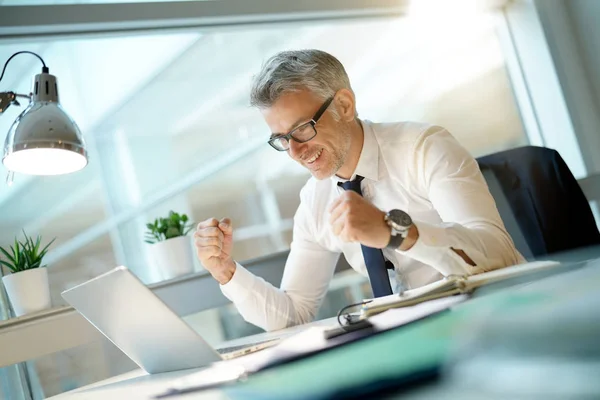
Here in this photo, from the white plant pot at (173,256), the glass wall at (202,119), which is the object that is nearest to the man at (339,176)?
the white plant pot at (173,256)

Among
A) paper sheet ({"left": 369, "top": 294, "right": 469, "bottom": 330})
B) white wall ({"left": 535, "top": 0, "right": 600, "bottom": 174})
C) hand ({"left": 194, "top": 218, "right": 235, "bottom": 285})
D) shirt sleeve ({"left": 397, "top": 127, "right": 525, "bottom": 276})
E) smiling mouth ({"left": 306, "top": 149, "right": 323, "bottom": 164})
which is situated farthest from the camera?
white wall ({"left": 535, "top": 0, "right": 600, "bottom": 174})

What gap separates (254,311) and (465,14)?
199cm

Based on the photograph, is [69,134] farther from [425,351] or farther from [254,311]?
[425,351]

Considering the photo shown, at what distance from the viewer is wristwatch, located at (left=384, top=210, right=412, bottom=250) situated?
1.19 m

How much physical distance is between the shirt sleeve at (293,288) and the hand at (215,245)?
0.17ft

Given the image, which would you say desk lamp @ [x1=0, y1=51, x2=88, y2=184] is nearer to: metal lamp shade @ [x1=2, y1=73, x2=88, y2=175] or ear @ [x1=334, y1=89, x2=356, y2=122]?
metal lamp shade @ [x1=2, y1=73, x2=88, y2=175]

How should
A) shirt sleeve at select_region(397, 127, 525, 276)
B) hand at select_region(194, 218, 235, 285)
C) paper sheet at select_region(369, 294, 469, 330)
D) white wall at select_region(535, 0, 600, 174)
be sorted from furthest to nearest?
white wall at select_region(535, 0, 600, 174) < hand at select_region(194, 218, 235, 285) < shirt sleeve at select_region(397, 127, 525, 276) < paper sheet at select_region(369, 294, 469, 330)

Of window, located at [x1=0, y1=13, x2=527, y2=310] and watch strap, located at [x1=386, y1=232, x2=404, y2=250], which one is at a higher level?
window, located at [x1=0, y1=13, x2=527, y2=310]

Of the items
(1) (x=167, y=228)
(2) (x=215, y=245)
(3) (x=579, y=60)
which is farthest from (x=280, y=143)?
(3) (x=579, y=60)

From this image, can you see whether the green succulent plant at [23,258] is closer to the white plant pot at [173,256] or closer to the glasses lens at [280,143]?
the white plant pot at [173,256]

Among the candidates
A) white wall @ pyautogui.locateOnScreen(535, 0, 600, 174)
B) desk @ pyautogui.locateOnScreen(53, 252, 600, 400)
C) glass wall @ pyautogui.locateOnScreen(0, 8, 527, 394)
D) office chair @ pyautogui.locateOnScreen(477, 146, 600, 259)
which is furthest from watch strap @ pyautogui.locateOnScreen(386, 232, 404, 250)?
white wall @ pyautogui.locateOnScreen(535, 0, 600, 174)

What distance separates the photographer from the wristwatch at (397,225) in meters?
1.19

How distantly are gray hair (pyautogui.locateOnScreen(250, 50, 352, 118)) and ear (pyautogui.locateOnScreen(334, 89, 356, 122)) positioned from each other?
22 mm

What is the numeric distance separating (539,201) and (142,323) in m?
1.35
